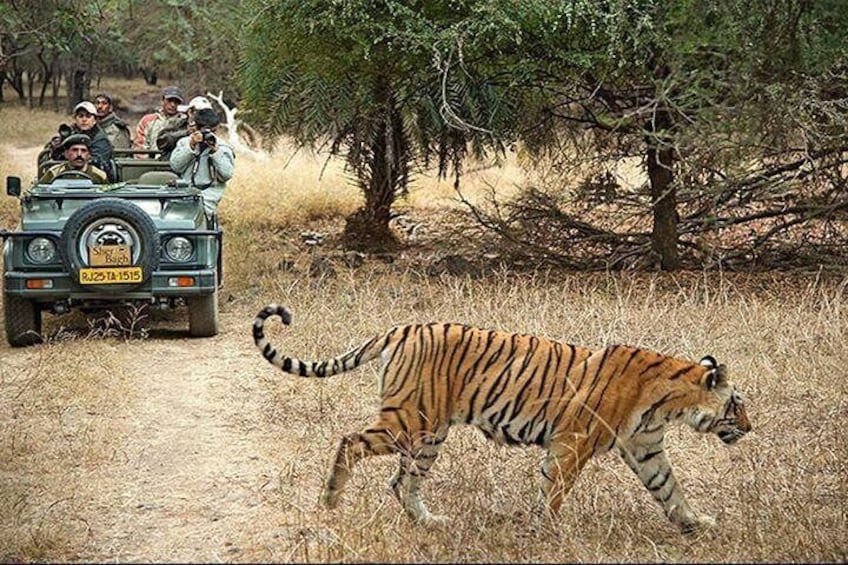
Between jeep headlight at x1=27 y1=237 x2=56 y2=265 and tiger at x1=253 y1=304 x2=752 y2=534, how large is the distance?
15.9 feet

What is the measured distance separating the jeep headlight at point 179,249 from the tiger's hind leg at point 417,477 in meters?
5.03

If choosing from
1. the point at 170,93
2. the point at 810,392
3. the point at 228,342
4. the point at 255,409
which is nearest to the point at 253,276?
the point at 170,93

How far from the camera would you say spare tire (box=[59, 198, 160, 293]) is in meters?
10.0

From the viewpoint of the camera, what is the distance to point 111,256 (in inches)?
399

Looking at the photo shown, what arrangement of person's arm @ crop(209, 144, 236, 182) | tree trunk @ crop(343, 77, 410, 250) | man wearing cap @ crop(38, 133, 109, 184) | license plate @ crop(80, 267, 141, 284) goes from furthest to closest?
tree trunk @ crop(343, 77, 410, 250), person's arm @ crop(209, 144, 236, 182), man wearing cap @ crop(38, 133, 109, 184), license plate @ crop(80, 267, 141, 284)

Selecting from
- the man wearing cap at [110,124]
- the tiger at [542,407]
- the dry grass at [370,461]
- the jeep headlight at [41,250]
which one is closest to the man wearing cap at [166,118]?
the man wearing cap at [110,124]

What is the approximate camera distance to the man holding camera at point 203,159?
1180cm

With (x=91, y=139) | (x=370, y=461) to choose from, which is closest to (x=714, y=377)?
(x=370, y=461)

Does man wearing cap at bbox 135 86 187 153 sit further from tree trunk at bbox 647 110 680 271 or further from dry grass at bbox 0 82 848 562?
tree trunk at bbox 647 110 680 271

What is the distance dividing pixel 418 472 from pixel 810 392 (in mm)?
3363

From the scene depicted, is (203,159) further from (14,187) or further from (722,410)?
(722,410)

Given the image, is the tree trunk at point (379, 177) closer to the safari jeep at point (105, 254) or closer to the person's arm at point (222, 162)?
the person's arm at point (222, 162)

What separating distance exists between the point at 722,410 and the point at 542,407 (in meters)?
0.84


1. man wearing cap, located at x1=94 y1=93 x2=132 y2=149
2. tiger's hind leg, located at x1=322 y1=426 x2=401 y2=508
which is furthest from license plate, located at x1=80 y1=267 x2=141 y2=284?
tiger's hind leg, located at x1=322 y1=426 x2=401 y2=508
